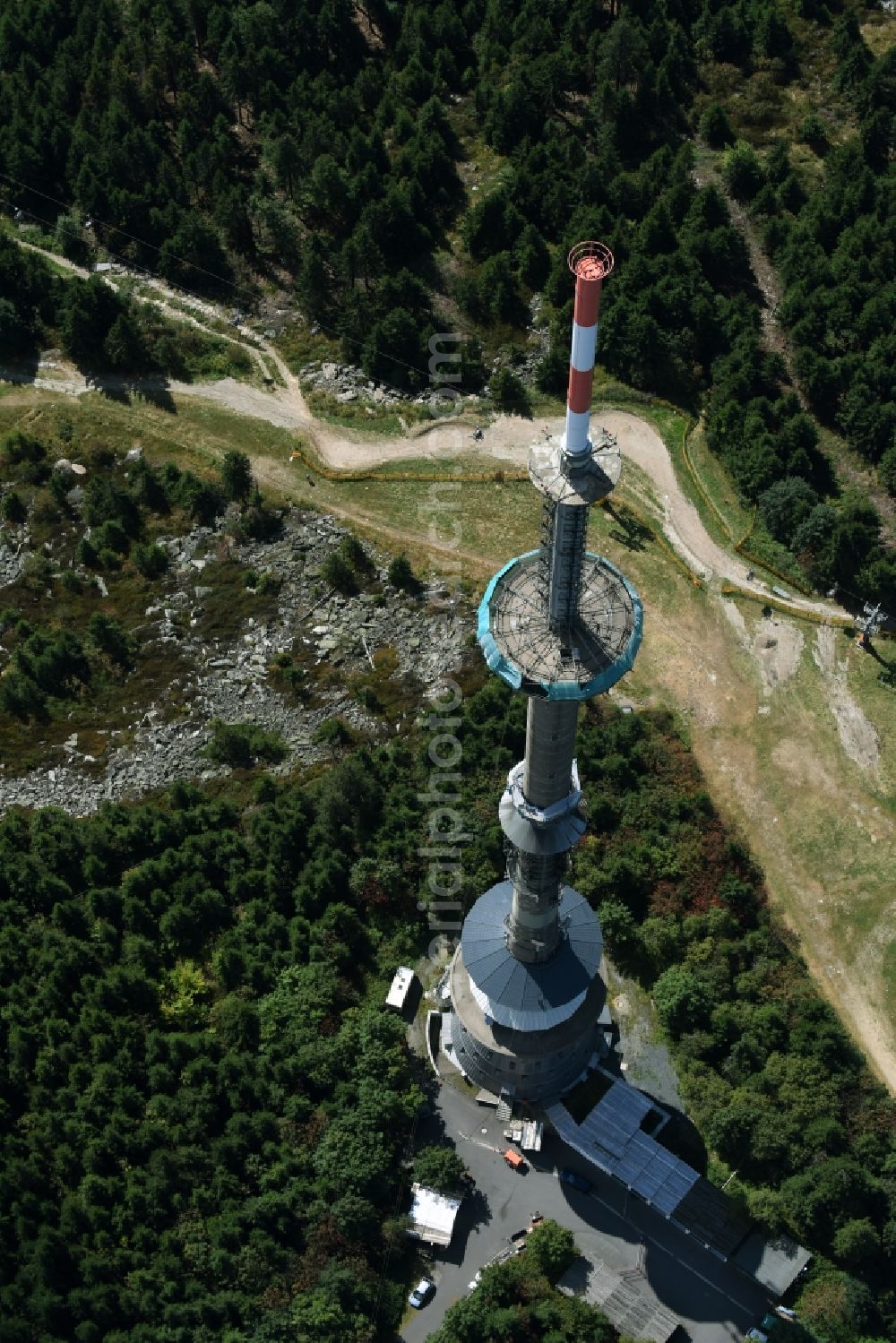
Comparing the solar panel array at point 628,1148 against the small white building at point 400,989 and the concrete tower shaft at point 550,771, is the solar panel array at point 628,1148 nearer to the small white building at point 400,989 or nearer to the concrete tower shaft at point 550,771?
the concrete tower shaft at point 550,771

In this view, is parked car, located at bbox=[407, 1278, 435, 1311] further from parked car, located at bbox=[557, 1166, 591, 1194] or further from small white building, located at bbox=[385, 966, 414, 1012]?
small white building, located at bbox=[385, 966, 414, 1012]

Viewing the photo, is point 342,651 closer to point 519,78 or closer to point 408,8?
point 519,78

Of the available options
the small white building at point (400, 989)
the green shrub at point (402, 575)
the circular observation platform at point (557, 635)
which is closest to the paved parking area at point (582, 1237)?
the small white building at point (400, 989)

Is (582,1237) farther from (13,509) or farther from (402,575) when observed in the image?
(13,509)

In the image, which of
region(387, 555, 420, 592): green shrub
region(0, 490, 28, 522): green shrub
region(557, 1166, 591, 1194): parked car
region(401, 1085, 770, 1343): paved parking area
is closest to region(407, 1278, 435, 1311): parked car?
region(401, 1085, 770, 1343): paved parking area

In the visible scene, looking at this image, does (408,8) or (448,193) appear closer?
(448,193)

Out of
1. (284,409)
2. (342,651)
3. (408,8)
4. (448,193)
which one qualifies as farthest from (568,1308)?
(408,8)
